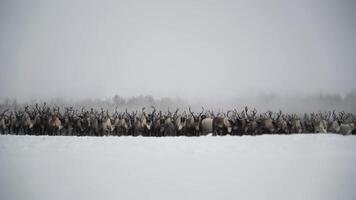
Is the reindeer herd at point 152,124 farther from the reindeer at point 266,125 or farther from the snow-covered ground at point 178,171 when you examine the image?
the snow-covered ground at point 178,171

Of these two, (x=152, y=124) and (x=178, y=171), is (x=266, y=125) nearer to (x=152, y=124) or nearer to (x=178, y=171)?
(x=152, y=124)

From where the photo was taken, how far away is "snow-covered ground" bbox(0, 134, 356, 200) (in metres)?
8.53

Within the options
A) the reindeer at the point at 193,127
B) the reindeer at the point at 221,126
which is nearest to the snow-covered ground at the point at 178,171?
the reindeer at the point at 221,126

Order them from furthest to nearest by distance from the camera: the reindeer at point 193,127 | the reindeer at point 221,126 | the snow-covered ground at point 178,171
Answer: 1. the reindeer at point 193,127
2. the reindeer at point 221,126
3. the snow-covered ground at point 178,171

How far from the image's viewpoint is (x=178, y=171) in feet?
31.7

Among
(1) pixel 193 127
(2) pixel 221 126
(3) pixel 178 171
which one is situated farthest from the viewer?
(1) pixel 193 127

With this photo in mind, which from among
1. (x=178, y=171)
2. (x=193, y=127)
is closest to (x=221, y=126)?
(x=193, y=127)

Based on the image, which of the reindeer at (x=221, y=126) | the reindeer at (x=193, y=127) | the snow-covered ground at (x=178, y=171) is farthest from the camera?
the reindeer at (x=193, y=127)

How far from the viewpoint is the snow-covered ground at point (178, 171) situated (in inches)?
336

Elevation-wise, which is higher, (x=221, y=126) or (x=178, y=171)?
(x=221, y=126)

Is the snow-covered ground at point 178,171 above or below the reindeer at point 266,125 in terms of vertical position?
below

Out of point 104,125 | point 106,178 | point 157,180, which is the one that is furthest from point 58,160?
point 104,125

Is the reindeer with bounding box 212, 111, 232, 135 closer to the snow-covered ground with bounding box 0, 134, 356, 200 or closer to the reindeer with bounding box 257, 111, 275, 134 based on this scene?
the reindeer with bounding box 257, 111, 275, 134

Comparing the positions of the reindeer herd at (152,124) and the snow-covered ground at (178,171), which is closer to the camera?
the snow-covered ground at (178,171)
